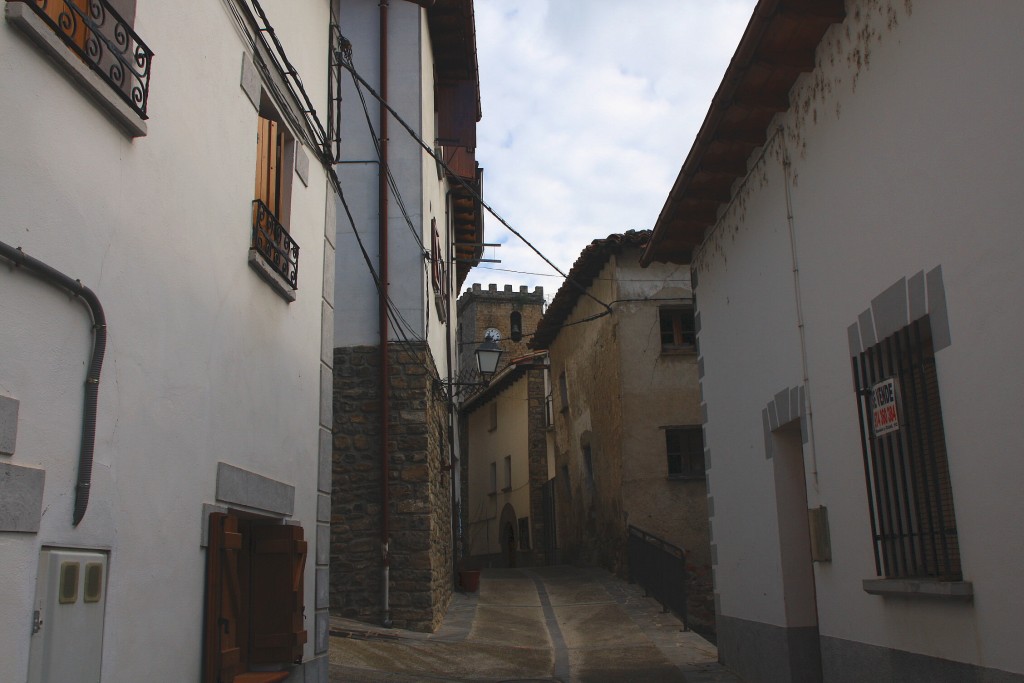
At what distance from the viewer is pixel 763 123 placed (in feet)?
26.3

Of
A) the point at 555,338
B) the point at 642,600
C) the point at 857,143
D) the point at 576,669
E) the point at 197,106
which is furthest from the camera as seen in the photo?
the point at 555,338

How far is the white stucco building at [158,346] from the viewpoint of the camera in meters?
3.53

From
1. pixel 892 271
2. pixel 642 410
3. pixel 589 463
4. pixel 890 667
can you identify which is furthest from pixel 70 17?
pixel 589 463

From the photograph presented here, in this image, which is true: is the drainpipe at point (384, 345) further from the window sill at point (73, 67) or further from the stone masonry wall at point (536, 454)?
the stone masonry wall at point (536, 454)

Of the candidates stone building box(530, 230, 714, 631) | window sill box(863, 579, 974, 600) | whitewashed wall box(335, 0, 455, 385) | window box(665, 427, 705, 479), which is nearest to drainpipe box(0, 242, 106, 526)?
window sill box(863, 579, 974, 600)

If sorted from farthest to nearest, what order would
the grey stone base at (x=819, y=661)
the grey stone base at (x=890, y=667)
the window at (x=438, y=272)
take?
the window at (x=438, y=272) < the grey stone base at (x=819, y=661) < the grey stone base at (x=890, y=667)

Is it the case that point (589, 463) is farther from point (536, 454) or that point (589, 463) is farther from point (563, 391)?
point (536, 454)

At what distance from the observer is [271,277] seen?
6.48 meters

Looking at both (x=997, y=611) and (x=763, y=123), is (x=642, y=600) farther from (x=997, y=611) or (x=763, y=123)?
(x=997, y=611)

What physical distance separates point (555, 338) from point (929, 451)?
17.2 metres

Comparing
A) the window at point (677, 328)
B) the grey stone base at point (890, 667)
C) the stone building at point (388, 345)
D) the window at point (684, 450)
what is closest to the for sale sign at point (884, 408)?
the grey stone base at point (890, 667)

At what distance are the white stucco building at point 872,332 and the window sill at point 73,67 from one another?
13.1 feet

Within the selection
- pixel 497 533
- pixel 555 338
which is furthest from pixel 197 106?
pixel 497 533

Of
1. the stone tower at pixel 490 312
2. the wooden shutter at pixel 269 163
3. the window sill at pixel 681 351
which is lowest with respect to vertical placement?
the wooden shutter at pixel 269 163
